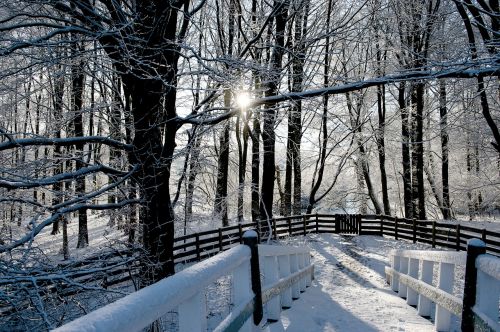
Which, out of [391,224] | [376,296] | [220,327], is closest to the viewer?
[220,327]

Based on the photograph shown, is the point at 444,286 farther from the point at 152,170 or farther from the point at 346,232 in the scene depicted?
the point at 346,232

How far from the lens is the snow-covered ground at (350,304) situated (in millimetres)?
5309

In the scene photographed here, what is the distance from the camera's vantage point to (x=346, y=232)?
2030cm

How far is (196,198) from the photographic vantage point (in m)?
13.2

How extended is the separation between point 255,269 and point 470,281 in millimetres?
1878

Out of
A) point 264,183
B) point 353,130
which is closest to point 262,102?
point 264,183

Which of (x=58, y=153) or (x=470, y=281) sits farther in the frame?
(x=58, y=153)

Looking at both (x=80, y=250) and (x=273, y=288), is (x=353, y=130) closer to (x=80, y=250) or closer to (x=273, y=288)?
(x=80, y=250)

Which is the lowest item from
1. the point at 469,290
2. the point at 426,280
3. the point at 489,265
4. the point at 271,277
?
the point at 426,280

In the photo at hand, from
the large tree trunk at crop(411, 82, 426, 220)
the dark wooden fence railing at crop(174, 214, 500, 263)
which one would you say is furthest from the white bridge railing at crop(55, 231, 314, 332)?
the large tree trunk at crop(411, 82, 426, 220)

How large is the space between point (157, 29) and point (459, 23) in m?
13.9

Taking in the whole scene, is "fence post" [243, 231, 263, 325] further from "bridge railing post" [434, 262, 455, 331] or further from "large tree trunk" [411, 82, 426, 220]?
"large tree trunk" [411, 82, 426, 220]

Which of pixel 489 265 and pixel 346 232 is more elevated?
pixel 489 265

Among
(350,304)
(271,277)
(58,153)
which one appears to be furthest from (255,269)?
(58,153)
